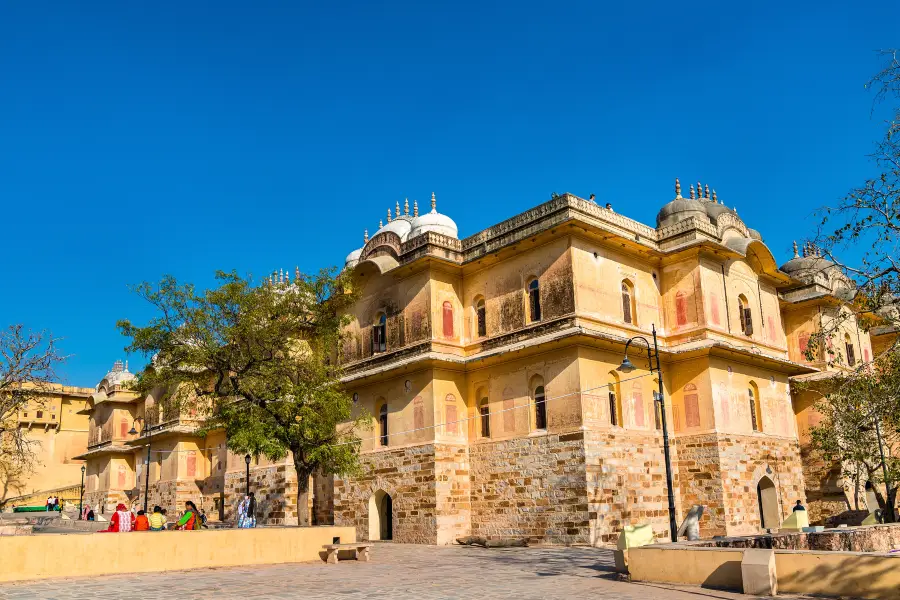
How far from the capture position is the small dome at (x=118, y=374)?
4800 cm

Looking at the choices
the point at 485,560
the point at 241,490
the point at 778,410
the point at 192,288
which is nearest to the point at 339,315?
the point at 192,288

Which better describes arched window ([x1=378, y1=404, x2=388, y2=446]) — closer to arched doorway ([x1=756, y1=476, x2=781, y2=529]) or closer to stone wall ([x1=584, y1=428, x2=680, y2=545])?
stone wall ([x1=584, y1=428, x2=680, y2=545])

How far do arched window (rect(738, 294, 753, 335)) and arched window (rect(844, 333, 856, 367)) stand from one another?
288 inches

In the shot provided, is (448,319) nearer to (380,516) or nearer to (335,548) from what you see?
(380,516)

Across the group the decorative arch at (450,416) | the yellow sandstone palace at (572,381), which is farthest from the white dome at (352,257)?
the decorative arch at (450,416)

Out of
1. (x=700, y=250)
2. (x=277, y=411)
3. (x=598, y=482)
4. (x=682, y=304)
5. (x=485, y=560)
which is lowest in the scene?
(x=485, y=560)

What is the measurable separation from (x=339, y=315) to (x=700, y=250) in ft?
41.8

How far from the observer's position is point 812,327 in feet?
102

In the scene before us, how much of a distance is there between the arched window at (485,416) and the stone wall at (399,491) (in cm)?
165

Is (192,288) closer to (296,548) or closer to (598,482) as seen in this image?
(296,548)

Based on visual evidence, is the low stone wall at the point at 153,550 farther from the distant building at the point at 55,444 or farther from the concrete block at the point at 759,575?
the distant building at the point at 55,444

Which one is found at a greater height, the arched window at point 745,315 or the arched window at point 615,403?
the arched window at point 745,315

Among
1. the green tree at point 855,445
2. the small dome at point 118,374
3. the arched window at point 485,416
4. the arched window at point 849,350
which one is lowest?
the green tree at point 855,445

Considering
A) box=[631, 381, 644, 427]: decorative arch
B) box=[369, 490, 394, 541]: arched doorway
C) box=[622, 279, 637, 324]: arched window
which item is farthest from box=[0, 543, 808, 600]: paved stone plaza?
box=[622, 279, 637, 324]: arched window
